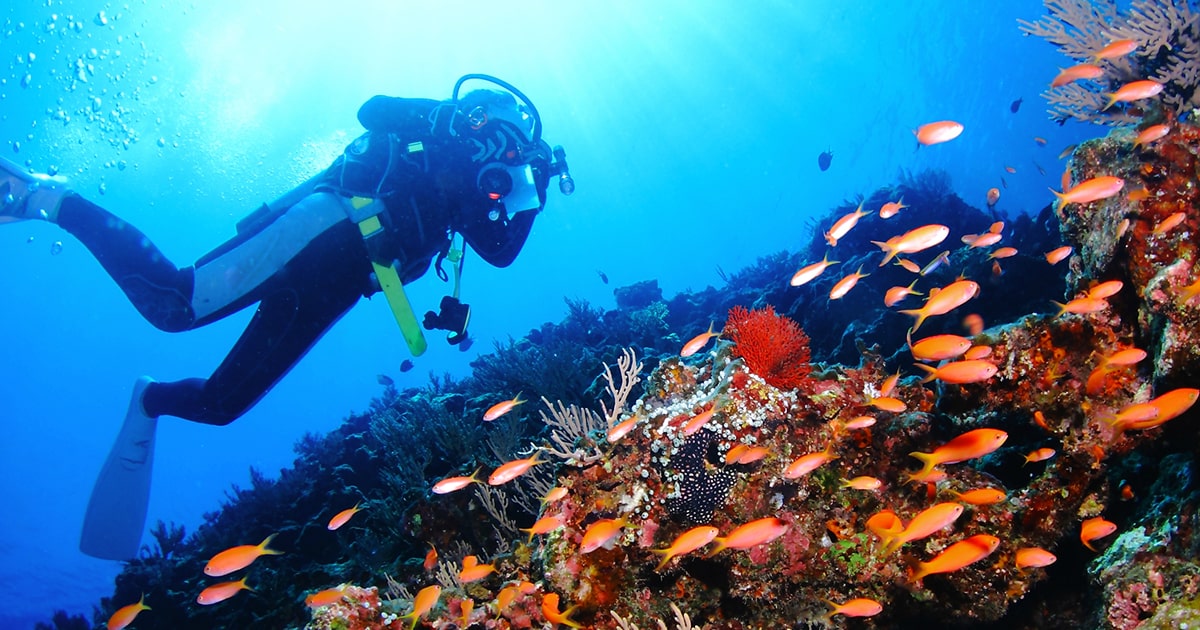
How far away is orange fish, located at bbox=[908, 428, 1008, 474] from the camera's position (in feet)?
9.05

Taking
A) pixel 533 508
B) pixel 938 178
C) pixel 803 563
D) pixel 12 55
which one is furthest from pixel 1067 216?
pixel 12 55

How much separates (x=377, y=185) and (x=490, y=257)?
5.20 ft

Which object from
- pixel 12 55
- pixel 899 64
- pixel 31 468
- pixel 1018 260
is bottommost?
pixel 1018 260

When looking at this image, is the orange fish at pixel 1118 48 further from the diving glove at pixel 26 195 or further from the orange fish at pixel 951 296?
the diving glove at pixel 26 195

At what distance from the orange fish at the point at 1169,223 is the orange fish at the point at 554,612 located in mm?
4374

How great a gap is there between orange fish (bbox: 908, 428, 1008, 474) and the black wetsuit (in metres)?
4.98

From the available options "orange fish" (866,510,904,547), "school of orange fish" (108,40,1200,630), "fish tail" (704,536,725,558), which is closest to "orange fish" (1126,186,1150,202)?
"school of orange fish" (108,40,1200,630)

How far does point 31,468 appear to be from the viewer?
58.0 m

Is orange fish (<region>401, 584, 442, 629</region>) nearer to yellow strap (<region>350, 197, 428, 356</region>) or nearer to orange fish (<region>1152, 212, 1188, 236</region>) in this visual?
yellow strap (<region>350, 197, 428, 356</region>)

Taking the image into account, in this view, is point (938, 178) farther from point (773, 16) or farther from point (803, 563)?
point (773, 16)

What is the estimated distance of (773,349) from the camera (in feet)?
12.6

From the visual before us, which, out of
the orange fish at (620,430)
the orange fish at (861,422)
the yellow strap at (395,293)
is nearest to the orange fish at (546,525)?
the orange fish at (620,430)

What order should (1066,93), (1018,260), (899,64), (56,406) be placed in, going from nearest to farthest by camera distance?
(1066,93) < (1018,260) < (899,64) < (56,406)

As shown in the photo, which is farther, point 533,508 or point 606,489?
point 533,508
